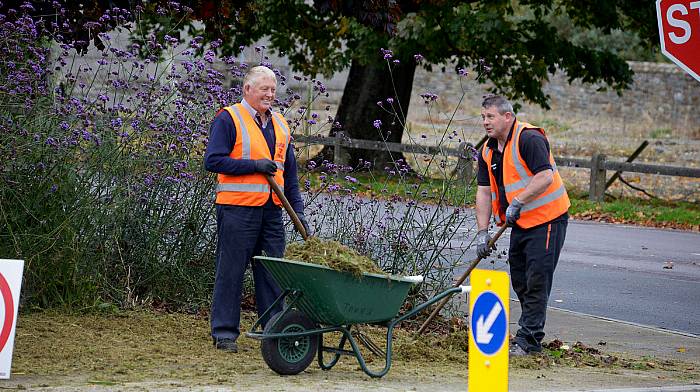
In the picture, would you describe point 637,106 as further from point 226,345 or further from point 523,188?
point 226,345

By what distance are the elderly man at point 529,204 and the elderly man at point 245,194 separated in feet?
4.74

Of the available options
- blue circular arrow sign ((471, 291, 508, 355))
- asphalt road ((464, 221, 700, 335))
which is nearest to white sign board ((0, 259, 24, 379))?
blue circular arrow sign ((471, 291, 508, 355))

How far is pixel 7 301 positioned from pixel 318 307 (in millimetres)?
1764

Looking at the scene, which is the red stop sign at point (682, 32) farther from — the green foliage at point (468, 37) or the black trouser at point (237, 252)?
the green foliage at point (468, 37)

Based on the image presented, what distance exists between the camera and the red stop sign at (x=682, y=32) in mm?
7082

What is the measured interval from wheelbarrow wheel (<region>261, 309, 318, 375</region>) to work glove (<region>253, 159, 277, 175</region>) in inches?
38.6

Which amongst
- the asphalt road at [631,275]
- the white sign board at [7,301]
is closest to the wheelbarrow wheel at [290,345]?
the white sign board at [7,301]

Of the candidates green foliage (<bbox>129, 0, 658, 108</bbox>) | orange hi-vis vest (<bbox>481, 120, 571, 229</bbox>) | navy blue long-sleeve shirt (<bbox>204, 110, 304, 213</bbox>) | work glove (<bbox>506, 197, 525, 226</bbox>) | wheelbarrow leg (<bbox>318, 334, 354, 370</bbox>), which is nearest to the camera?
wheelbarrow leg (<bbox>318, 334, 354, 370</bbox>)

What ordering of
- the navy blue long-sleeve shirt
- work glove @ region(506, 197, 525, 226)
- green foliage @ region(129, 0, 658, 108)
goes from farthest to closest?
1. green foliage @ region(129, 0, 658, 108)
2. work glove @ region(506, 197, 525, 226)
3. the navy blue long-sleeve shirt

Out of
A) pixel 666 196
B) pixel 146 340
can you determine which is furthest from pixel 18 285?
pixel 666 196

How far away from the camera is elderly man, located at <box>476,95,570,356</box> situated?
27.3 feet

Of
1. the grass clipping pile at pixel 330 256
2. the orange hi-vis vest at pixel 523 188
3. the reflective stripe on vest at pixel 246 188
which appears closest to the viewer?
the grass clipping pile at pixel 330 256

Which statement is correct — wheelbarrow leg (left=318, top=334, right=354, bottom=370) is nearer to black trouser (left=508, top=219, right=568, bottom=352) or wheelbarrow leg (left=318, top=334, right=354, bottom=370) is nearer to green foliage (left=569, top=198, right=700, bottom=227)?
black trouser (left=508, top=219, right=568, bottom=352)

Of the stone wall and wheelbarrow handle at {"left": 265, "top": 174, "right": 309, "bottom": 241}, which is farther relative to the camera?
the stone wall
